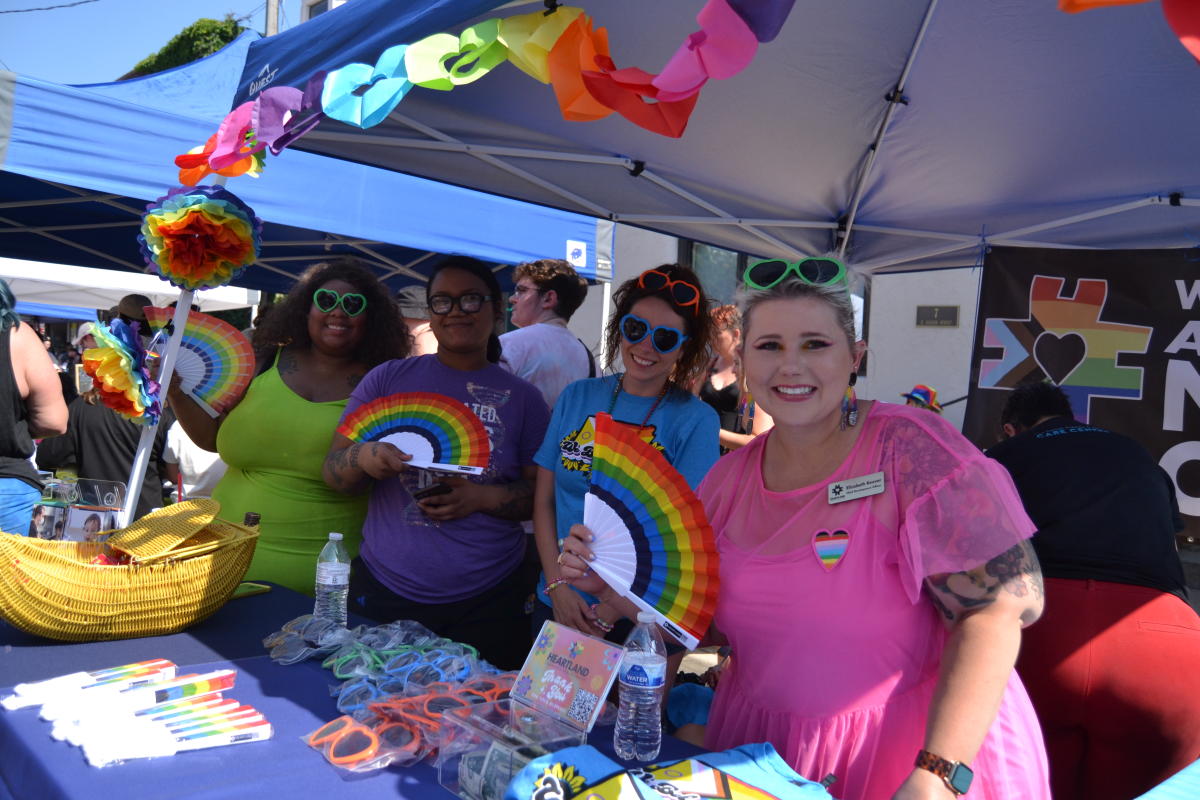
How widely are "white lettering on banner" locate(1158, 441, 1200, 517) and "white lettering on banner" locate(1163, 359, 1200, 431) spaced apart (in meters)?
0.09

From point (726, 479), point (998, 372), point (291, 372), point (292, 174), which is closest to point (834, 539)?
point (726, 479)

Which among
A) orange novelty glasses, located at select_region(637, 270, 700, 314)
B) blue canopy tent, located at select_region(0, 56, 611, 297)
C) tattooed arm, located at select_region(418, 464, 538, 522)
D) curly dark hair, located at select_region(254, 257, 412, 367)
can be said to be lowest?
tattooed arm, located at select_region(418, 464, 538, 522)

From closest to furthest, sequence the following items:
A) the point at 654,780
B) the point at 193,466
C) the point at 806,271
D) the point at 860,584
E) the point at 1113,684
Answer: the point at 654,780 → the point at 860,584 → the point at 806,271 → the point at 1113,684 → the point at 193,466

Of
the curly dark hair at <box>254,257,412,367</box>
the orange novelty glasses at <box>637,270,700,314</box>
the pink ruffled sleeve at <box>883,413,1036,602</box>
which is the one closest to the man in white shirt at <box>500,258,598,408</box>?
the curly dark hair at <box>254,257,412,367</box>

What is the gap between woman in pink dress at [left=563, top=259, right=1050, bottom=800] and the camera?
1448mm

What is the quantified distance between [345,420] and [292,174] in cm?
244

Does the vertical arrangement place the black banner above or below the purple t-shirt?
above

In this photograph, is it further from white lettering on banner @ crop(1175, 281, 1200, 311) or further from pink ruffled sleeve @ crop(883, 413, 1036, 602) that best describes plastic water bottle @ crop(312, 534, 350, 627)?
white lettering on banner @ crop(1175, 281, 1200, 311)

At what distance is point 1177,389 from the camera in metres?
3.88

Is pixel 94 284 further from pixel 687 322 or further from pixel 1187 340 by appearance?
pixel 1187 340

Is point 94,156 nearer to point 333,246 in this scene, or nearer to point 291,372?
point 291,372

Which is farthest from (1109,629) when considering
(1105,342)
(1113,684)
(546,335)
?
(546,335)

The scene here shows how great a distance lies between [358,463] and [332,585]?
0.47 meters

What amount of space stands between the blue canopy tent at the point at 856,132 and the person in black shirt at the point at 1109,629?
1141 mm
